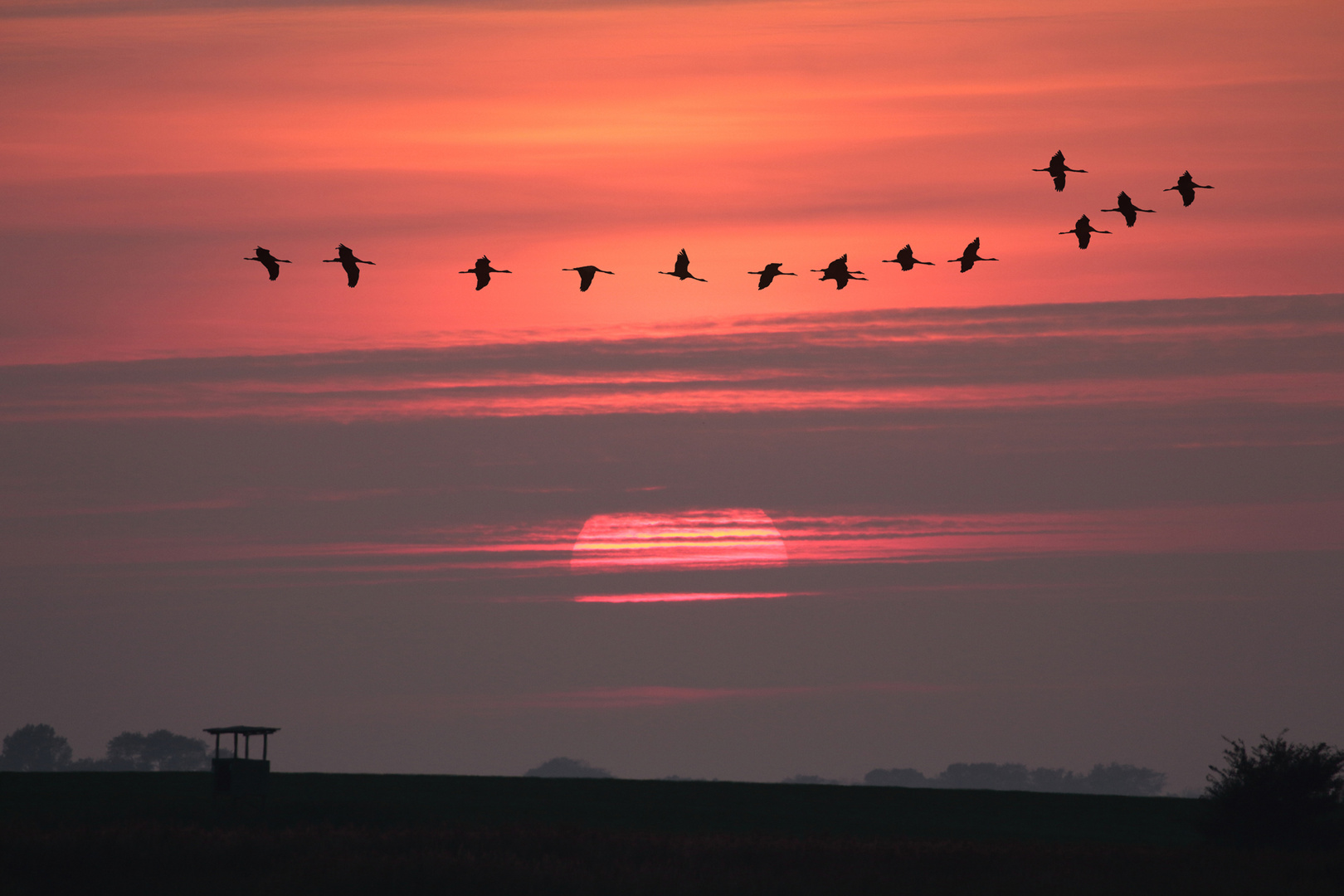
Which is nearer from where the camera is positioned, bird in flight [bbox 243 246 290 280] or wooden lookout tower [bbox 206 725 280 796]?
bird in flight [bbox 243 246 290 280]

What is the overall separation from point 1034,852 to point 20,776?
4031 centimetres

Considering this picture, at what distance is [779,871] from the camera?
4922 centimetres

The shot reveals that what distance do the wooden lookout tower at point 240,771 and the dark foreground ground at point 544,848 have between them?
1036 mm

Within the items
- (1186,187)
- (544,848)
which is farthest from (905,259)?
(544,848)

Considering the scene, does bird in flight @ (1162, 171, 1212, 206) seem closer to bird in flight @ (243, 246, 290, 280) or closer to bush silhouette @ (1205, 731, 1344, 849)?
bird in flight @ (243, 246, 290, 280)

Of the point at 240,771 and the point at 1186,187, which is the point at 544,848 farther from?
the point at 1186,187

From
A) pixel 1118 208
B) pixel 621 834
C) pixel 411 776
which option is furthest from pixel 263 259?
pixel 411 776

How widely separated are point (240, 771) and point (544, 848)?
1146 cm

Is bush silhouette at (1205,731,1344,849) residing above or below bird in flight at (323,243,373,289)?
below

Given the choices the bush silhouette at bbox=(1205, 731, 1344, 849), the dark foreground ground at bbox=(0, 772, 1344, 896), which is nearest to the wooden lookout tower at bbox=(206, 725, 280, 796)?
the dark foreground ground at bbox=(0, 772, 1344, 896)

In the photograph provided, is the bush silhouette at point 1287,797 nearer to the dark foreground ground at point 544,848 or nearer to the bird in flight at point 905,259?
the dark foreground ground at point 544,848

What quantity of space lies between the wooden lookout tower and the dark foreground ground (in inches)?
40.8

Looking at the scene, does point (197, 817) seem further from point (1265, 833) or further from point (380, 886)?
point (1265, 833)

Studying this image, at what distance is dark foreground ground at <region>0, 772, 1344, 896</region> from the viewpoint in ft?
152
